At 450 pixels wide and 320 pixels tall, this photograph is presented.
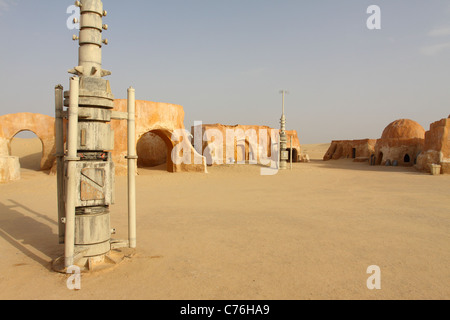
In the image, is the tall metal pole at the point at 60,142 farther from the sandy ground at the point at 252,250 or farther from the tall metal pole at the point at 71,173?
the sandy ground at the point at 252,250

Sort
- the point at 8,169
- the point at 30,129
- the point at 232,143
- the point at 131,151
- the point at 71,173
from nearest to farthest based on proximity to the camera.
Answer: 1. the point at 71,173
2. the point at 131,151
3. the point at 8,169
4. the point at 30,129
5. the point at 232,143

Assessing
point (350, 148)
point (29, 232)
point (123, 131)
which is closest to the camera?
point (29, 232)

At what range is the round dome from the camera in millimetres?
26703

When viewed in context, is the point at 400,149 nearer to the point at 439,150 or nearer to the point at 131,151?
the point at 439,150

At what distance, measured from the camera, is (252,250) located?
3.95 m

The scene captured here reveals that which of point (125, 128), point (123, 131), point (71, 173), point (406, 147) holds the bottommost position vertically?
point (71, 173)

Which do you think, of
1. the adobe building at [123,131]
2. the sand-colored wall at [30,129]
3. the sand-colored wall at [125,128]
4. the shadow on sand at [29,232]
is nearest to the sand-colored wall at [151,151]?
the adobe building at [123,131]

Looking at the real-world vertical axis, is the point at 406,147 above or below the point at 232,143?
below

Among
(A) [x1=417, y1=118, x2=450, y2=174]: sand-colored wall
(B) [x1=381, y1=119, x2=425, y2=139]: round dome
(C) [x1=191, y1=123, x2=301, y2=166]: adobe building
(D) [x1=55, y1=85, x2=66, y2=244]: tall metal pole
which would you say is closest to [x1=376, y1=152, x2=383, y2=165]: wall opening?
(B) [x1=381, y1=119, x2=425, y2=139]: round dome

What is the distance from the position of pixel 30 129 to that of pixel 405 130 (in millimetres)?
28798

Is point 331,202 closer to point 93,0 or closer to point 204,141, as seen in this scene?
point 93,0

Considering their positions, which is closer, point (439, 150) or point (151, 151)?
point (439, 150)

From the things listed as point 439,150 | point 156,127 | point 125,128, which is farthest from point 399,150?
point 125,128

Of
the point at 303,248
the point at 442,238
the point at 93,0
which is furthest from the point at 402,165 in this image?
the point at 93,0
